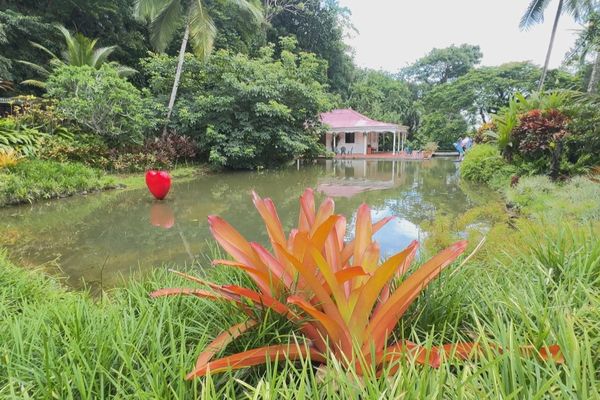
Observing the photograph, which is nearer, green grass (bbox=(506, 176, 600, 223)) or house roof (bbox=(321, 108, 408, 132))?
green grass (bbox=(506, 176, 600, 223))

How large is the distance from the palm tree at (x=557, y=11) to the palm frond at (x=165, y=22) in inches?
592

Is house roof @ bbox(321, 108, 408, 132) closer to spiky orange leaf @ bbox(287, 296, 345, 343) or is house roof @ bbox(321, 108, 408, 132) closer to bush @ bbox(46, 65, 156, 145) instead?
bush @ bbox(46, 65, 156, 145)

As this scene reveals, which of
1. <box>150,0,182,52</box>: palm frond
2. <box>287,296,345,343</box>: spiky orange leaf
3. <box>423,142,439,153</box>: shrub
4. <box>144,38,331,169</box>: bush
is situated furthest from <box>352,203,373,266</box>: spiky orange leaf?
<box>423,142,439,153</box>: shrub

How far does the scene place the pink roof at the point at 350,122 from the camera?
23984 millimetres

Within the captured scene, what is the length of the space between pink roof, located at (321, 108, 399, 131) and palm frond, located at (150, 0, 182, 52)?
453 inches

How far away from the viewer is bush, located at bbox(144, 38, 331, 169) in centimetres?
1370

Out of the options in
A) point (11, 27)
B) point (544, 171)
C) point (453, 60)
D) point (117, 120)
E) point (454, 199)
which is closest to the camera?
point (454, 199)

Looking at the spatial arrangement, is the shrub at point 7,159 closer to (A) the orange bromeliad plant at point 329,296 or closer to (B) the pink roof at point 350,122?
(A) the orange bromeliad plant at point 329,296

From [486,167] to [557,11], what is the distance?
11.1m

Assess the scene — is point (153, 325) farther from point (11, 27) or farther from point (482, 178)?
point (11, 27)

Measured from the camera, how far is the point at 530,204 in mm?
6035

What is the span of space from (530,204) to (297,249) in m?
6.07

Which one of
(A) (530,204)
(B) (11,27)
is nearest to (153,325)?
(A) (530,204)

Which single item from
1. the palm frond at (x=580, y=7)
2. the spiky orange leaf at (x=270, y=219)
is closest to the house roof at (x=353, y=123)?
the palm frond at (x=580, y=7)
